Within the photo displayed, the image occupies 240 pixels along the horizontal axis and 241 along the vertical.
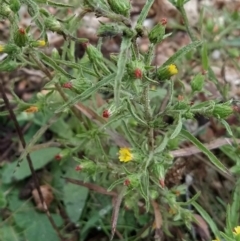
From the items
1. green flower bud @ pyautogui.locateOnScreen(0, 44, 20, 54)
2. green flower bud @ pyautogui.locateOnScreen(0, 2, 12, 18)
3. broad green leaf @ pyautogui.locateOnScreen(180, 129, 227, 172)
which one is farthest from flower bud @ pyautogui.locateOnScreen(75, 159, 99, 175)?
green flower bud @ pyautogui.locateOnScreen(0, 2, 12, 18)

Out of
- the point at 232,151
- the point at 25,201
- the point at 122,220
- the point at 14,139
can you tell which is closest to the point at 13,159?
the point at 14,139

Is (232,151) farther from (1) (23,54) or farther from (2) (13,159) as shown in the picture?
(2) (13,159)

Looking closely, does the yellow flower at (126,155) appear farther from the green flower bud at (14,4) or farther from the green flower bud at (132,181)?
the green flower bud at (14,4)

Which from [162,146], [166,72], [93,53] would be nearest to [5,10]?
[93,53]

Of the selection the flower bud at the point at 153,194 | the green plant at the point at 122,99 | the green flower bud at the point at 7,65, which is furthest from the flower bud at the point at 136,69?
the flower bud at the point at 153,194

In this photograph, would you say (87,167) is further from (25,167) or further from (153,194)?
(25,167)

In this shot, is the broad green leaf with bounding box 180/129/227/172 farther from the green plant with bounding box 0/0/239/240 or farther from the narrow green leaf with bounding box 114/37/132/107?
the narrow green leaf with bounding box 114/37/132/107
